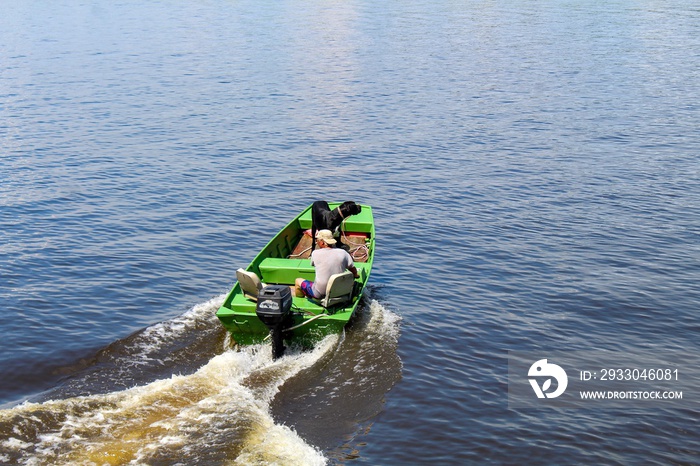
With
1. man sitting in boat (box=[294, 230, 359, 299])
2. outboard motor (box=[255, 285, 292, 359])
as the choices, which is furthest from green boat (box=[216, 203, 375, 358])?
man sitting in boat (box=[294, 230, 359, 299])

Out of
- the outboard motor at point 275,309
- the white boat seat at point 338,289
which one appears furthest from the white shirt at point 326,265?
the outboard motor at point 275,309

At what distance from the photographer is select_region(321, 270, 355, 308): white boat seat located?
14.4 meters

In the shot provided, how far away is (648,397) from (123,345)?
9405 mm

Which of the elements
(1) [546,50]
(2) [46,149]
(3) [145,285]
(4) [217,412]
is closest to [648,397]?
(4) [217,412]

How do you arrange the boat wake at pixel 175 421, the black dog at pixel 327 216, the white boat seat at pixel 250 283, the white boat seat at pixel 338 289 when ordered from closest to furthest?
the boat wake at pixel 175 421 < the white boat seat at pixel 250 283 < the white boat seat at pixel 338 289 < the black dog at pixel 327 216

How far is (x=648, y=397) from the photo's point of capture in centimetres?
1345

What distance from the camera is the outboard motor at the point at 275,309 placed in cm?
1362

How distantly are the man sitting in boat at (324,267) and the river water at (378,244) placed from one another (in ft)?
3.39

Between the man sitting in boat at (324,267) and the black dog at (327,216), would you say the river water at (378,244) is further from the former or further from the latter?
the black dog at (327,216)

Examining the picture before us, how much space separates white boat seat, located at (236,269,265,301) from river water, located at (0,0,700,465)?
3.77 ft

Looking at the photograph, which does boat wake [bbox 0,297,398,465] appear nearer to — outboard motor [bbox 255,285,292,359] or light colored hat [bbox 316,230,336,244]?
outboard motor [bbox 255,285,292,359]

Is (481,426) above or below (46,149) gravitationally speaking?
below

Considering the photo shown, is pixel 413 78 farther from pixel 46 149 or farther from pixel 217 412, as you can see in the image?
pixel 217 412

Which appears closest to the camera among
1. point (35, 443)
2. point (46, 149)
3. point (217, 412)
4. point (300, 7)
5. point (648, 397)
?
point (35, 443)
